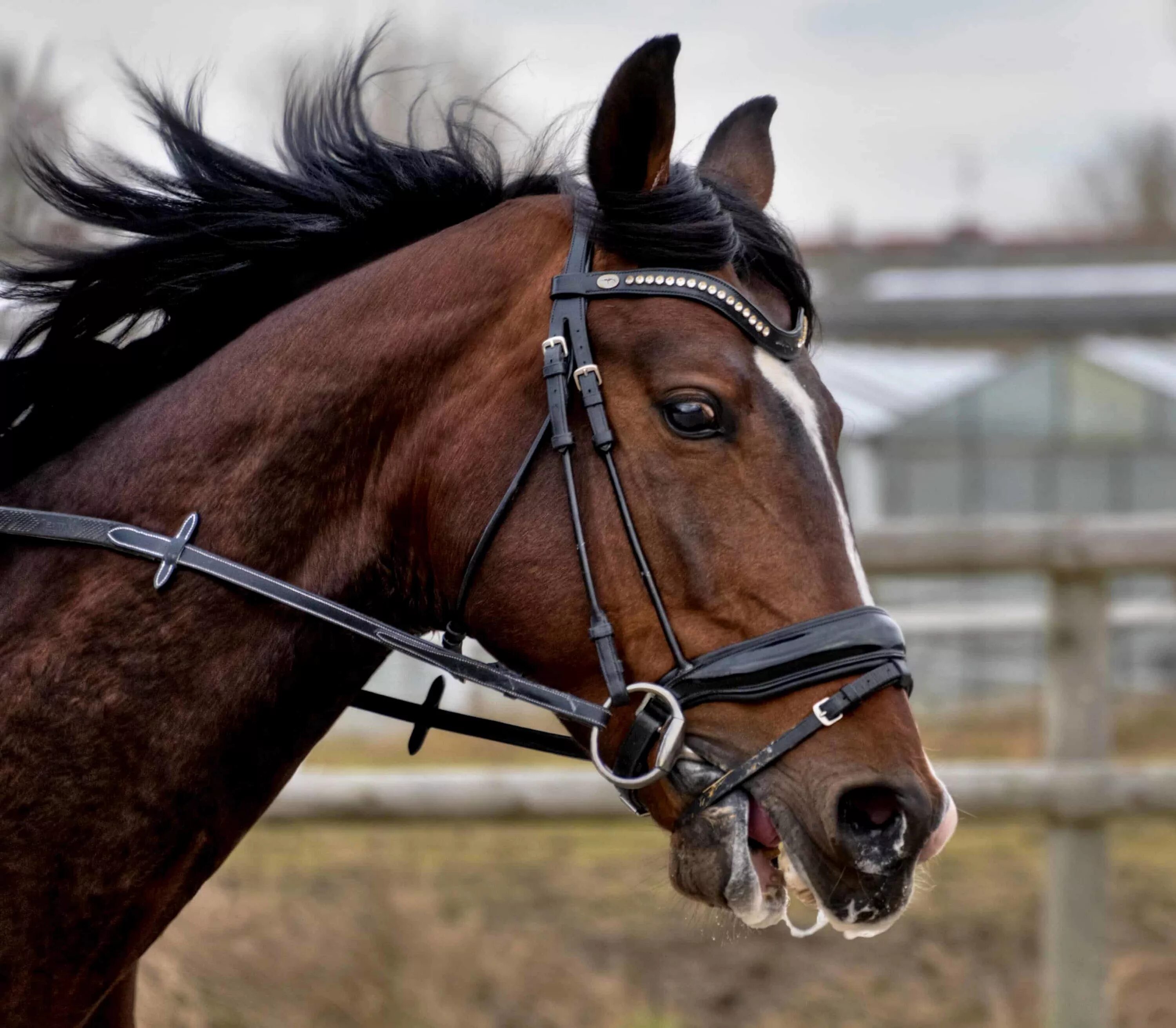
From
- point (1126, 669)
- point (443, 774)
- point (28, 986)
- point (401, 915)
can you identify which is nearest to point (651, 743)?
point (28, 986)

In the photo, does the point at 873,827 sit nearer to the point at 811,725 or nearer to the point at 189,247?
the point at 811,725

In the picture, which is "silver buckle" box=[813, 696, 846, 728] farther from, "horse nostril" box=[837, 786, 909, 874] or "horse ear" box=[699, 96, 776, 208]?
"horse ear" box=[699, 96, 776, 208]

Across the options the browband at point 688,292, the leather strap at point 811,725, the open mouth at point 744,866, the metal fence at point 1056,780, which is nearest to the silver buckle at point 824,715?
the leather strap at point 811,725

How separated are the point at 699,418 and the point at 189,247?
2.98 feet

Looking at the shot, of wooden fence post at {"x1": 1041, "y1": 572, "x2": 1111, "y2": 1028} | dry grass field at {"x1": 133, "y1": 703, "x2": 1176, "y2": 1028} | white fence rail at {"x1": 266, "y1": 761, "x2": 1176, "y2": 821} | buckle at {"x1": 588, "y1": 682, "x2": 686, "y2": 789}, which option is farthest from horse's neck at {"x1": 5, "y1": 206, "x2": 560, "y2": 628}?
wooden fence post at {"x1": 1041, "y1": 572, "x2": 1111, "y2": 1028}

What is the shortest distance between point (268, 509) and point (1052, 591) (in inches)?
117

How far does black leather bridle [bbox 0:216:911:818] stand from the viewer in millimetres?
1691

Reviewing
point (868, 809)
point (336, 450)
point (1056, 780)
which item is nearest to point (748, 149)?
point (336, 450)

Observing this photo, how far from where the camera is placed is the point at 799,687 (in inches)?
66.6

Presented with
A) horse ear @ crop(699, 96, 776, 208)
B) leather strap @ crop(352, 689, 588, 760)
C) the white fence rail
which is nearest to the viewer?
leather strap @ crop(352, 689, 588, 760)

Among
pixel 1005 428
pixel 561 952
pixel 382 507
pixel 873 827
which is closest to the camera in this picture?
pixel 873 827

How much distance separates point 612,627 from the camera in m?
1.77

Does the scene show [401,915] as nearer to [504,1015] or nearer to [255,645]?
[504,1015]

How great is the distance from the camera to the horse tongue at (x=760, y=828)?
5.59ft
